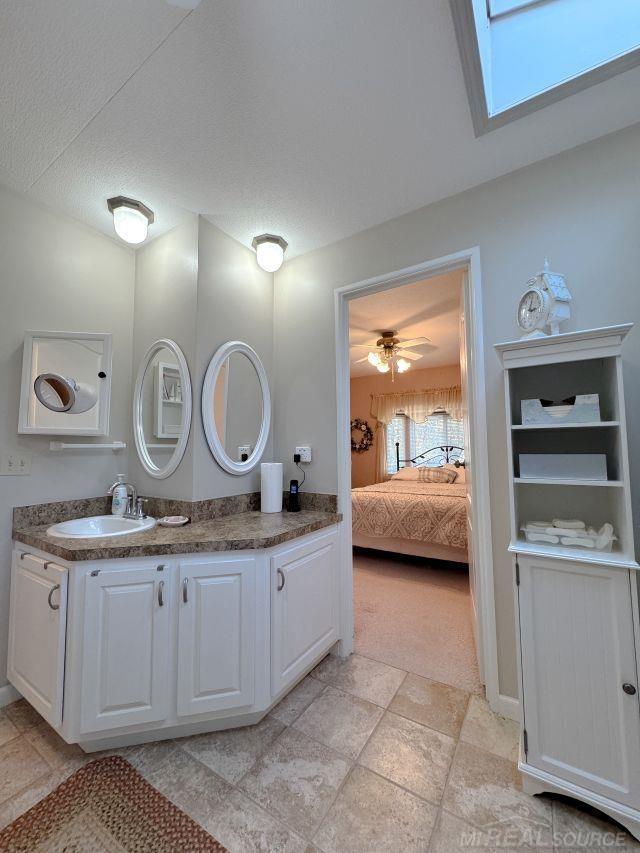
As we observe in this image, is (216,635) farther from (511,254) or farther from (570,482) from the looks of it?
(511,254)

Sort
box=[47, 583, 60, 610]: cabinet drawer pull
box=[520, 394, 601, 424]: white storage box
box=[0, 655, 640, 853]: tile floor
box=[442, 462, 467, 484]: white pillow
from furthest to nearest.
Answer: box=[442, 462, 467, 484]: white pillow < box=[47, 583, 60, 610]: cabinet drawer pull < box=[520, 394, 601, 424]: white storage box < box=[0, 655, 640, 853]: tile floor

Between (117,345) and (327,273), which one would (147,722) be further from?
(327,273)

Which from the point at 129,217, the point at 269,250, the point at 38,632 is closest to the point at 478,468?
the point at 269,250

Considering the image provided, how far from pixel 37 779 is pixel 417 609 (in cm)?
231

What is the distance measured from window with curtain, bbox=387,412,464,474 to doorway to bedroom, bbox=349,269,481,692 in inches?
0.7

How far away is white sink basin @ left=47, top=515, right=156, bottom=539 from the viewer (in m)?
1.74

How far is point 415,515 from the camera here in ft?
11.4

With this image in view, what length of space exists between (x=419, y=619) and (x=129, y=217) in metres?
3.25

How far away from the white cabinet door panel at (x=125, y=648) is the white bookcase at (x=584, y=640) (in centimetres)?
144

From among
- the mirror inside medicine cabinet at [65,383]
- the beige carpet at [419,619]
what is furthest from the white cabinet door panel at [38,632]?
the beige carpet at [419,619]

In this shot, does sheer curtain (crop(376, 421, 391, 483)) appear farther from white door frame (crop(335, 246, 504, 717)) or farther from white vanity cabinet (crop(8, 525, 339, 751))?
white vanity cabinet (crop(8, 525, 339, 751))

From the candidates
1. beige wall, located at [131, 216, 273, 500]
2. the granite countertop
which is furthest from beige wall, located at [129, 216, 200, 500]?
the granite countertop

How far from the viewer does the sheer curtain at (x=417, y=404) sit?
18.3 feet

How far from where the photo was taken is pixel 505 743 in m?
1.46
